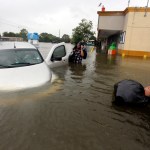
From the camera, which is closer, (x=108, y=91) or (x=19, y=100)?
(x=19, y=100)

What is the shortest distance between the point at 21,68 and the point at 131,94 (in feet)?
9.99

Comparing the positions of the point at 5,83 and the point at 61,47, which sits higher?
the point at 61,47

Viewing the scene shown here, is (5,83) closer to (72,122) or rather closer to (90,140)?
(72,122)

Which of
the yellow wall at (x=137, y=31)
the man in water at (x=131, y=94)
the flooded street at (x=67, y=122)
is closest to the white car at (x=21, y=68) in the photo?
the flooded street at (x=67, y=122)

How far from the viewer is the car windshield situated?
553 centimetres

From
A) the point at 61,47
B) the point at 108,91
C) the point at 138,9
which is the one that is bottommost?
the point at 108,91

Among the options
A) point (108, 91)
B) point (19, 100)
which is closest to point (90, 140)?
point (19, 100)

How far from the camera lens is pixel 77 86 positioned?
22.5 feet

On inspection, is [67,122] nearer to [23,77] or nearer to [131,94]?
[23,77]

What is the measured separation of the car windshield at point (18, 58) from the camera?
553 cm

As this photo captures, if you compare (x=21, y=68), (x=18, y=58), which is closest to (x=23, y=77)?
(x=21, y=68)

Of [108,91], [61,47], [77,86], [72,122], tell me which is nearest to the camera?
[72,122]

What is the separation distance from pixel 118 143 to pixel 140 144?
0.38 m

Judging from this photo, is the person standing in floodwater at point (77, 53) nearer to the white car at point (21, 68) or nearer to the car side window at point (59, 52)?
the car side window at point (59, 52)
